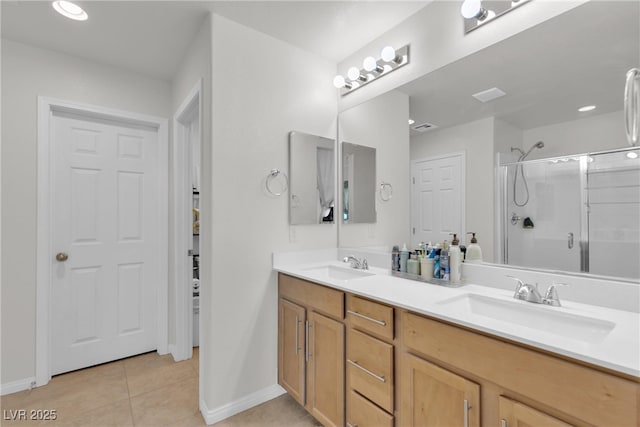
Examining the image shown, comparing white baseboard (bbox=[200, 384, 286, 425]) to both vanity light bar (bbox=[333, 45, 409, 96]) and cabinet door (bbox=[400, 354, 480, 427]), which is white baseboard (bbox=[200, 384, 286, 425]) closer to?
cabinet door (bbox=[400, 354, 480, 427])

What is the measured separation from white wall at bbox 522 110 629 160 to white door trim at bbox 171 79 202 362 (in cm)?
246

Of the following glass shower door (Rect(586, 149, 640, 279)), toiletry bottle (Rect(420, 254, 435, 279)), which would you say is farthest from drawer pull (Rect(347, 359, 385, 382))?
glass shower door (Rect(586, 149, 640, 279))

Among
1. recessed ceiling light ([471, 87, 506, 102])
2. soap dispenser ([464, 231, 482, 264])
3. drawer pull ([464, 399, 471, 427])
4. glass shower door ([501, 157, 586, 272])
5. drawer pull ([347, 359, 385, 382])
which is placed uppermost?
recessed ceiling light ([471, 87, 506, 102])

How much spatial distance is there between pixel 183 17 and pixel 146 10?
20cm

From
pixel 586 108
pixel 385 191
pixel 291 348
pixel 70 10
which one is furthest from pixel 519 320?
pixel 70 10

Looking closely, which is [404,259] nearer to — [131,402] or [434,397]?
[434,397]

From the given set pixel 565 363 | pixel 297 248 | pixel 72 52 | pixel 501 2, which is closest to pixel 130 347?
pixel 297 248

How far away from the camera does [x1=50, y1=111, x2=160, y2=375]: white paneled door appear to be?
2.36 meters

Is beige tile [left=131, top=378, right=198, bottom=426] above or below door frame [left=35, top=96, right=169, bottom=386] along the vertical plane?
below

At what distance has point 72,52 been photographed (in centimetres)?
227

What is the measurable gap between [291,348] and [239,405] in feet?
1.57

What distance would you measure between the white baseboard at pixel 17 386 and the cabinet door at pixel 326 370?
2.03 metres

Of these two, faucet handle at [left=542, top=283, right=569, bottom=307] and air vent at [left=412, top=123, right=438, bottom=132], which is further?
air vent at [left=412, top=123, right=438, bottom=132]

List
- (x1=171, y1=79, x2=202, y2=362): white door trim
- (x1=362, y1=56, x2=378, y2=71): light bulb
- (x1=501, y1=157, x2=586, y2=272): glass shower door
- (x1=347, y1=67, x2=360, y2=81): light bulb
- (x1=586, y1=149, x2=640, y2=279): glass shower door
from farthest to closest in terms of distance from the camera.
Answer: (x1=171, y1=79, x2=202, y2=362): white door trim
(x1=347, y1=67, x2=360, y2=81): light bulb
(x1=362, y1=56, x2=378, y2=71): light bulb
(x1=501, y1=157, x2=586, y2=272): glass shower door
(x1=586, y1=149, x2=640, y2=279): glass shower door
